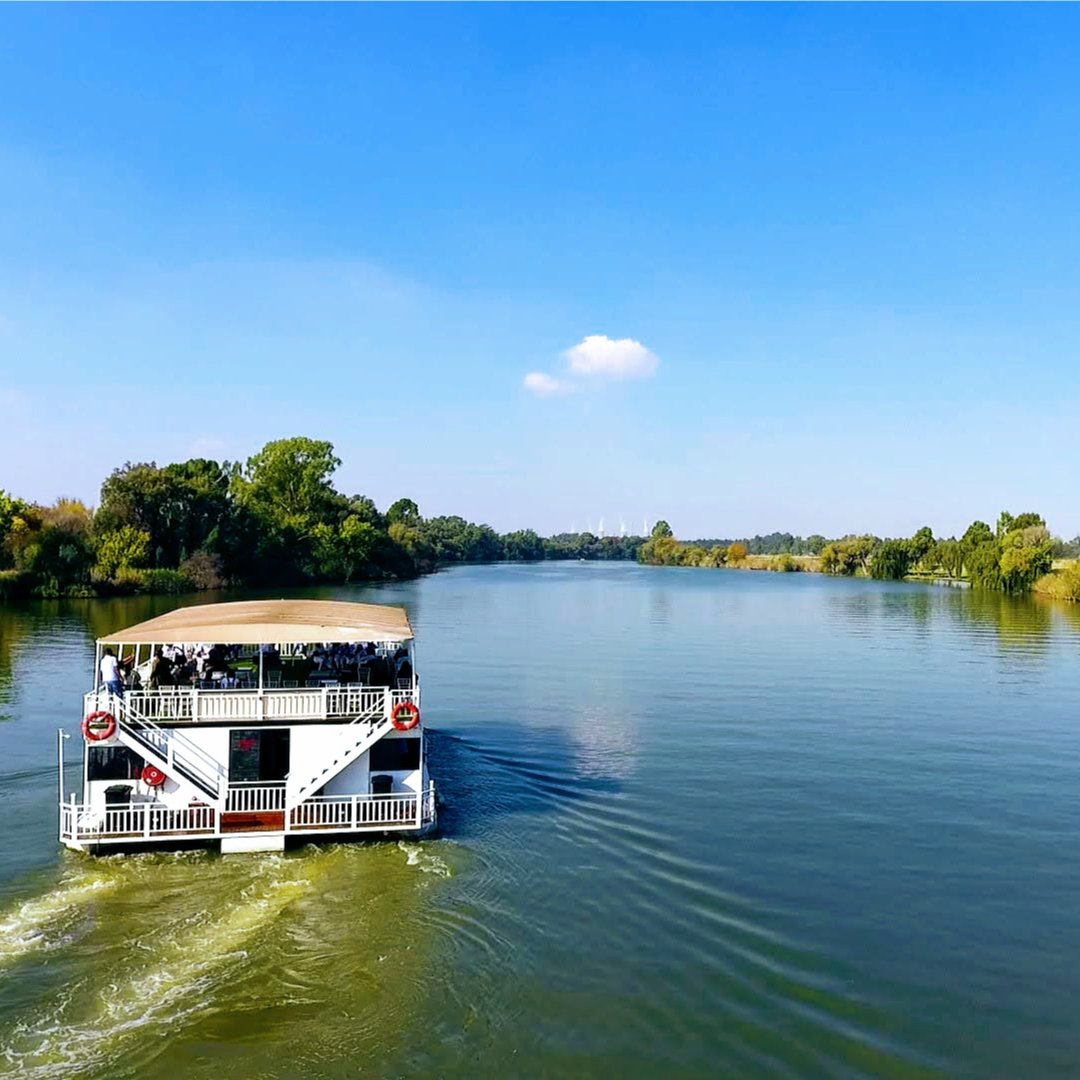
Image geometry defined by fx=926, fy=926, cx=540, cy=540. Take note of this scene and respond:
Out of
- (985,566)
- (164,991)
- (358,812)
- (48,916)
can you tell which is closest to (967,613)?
(985,566)

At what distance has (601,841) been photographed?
17922 mm

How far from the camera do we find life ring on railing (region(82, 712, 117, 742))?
15.5 m

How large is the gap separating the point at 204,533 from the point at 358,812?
75.3 meters

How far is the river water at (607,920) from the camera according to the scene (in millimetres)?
11148

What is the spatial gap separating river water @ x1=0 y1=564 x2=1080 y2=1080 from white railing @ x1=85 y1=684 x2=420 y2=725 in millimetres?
2373

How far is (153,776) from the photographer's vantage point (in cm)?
1598

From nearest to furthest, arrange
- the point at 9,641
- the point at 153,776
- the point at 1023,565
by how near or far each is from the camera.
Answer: the point at 153,776
the point at 9,641
the point at 1023,565

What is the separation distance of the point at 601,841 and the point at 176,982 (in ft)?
27.1

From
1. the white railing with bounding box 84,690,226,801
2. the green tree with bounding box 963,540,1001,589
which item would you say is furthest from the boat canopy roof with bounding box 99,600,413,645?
the green tree with bounding box 963,540,1001,589

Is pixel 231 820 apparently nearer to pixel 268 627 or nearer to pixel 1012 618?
pixel 268 627

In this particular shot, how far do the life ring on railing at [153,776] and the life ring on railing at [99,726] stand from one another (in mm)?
869

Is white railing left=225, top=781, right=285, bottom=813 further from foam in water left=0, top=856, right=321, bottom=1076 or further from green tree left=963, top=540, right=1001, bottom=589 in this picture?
green tree left=963, top=540, right=1001, bottom=589

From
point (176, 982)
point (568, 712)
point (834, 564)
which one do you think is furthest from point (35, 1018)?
point (834, 564)

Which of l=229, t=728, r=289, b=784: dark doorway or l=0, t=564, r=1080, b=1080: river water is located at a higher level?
l=229, t=728, r=289, b=784: dark doorway
